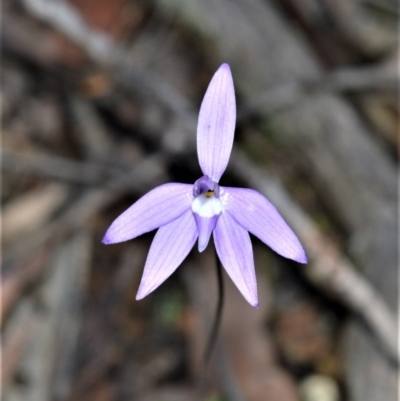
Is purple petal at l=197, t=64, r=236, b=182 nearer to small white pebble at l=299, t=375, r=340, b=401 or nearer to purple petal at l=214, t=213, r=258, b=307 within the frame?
purple petal at l=214, t=213, r=258, b=307

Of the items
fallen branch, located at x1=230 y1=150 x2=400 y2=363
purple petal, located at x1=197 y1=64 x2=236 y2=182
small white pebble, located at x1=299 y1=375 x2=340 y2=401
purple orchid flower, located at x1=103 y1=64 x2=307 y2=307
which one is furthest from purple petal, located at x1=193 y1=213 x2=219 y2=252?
small white pebble, located at x1=299 y1=375 x2=340 y2=401

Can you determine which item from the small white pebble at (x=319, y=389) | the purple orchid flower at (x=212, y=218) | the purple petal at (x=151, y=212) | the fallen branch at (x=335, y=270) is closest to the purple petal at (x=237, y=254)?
the purple orchid flower at (x=212, y=218)

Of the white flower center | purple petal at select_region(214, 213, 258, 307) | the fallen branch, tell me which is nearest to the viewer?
purple petal at select_region(214, 213, 258, 307)

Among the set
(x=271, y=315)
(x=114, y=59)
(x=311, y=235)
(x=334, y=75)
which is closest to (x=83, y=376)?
(x=271, y=315)

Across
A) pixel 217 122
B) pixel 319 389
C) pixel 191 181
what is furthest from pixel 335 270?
pixel 217 122

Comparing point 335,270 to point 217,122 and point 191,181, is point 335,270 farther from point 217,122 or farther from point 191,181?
point 217,122

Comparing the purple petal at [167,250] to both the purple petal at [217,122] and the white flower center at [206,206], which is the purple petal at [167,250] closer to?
the white flower center at [206,206]
